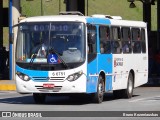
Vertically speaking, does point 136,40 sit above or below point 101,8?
below

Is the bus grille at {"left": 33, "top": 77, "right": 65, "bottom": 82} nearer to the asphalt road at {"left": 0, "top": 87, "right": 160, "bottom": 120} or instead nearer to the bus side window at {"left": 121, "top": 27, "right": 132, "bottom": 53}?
the asphalt road at {"left": 0, "top": 87, "right": 160, "bottom": 120}

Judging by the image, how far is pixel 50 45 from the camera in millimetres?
23172

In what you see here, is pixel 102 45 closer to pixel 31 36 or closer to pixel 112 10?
pixel 31 36

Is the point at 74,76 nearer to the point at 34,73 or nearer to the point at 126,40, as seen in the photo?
the point at 34,73

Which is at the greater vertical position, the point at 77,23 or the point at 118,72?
the point at 77,23

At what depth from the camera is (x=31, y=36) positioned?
2355 cm

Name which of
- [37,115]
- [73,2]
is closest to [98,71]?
[37,115]

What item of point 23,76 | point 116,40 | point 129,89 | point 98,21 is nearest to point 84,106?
point 23,76

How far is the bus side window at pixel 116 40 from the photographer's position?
2559 cm

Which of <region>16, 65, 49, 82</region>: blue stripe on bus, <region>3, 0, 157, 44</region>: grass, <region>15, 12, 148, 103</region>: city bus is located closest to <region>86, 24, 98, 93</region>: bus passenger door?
<region>15, 12, 148, 103</region>: city bus

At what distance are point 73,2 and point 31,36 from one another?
20859 mm

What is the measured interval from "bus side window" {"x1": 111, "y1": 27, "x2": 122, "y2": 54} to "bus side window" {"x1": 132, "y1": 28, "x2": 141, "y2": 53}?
1445mm

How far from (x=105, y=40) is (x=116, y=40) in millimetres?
1062

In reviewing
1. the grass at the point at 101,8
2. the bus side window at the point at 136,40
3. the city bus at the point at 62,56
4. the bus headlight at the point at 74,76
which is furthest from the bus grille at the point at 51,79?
the grass at the point at 101,8
